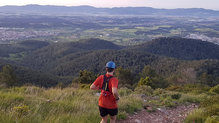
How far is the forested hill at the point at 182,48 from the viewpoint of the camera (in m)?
94.4

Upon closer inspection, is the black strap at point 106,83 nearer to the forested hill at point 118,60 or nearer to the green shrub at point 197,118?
the green shrub at point 197,118

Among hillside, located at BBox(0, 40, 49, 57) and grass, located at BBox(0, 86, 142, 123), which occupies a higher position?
grass, located at BBox(0, 86, 142, 123)

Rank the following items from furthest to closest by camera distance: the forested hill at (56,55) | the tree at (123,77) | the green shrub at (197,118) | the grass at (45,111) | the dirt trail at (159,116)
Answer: the forested hill at (56,55) → the tree at (123,77) → the dirt trail at (159,116) → the green shrub at (197,118) → the grass at (45,111)

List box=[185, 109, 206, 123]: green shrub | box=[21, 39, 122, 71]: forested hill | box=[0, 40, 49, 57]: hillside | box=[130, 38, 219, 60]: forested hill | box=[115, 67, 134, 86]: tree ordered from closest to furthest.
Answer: box=[185, 109, 206, 123]: green shrub → box=[115, 67, 134, 86]: tree → box=[21, 39, 122, 71]: forested hill → box=[0, 40, 49, 57]: hillside → box=[130, 38, 219, 60]: forested hill

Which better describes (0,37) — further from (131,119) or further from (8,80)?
(131,119)

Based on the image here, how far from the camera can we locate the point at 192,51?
323 ft

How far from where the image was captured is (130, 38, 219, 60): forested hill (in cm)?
9444

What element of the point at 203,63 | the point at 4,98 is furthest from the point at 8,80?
the point at 203,63

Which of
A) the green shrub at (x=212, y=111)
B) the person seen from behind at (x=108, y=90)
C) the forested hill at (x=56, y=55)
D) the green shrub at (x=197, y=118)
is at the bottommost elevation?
the forested hill at (x=56, y=55)

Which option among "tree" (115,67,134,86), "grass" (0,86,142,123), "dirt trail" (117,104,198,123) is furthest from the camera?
"tree" (115,67,134,86)

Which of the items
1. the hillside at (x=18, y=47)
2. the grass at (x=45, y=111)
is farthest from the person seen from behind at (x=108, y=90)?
the hillside at (x=18, y=47)

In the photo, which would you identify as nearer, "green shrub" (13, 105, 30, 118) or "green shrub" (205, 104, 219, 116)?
"green shrub" (13, 105, 30, 118)

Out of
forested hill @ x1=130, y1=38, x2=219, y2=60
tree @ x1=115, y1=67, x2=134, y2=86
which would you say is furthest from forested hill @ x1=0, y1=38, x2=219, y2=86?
tree @ x1=115, y1=67, x2=134, y2=86

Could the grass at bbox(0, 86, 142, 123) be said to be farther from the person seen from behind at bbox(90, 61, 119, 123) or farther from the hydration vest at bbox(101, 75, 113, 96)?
the hydration vest at bbox(101, 75, 113, 96)
